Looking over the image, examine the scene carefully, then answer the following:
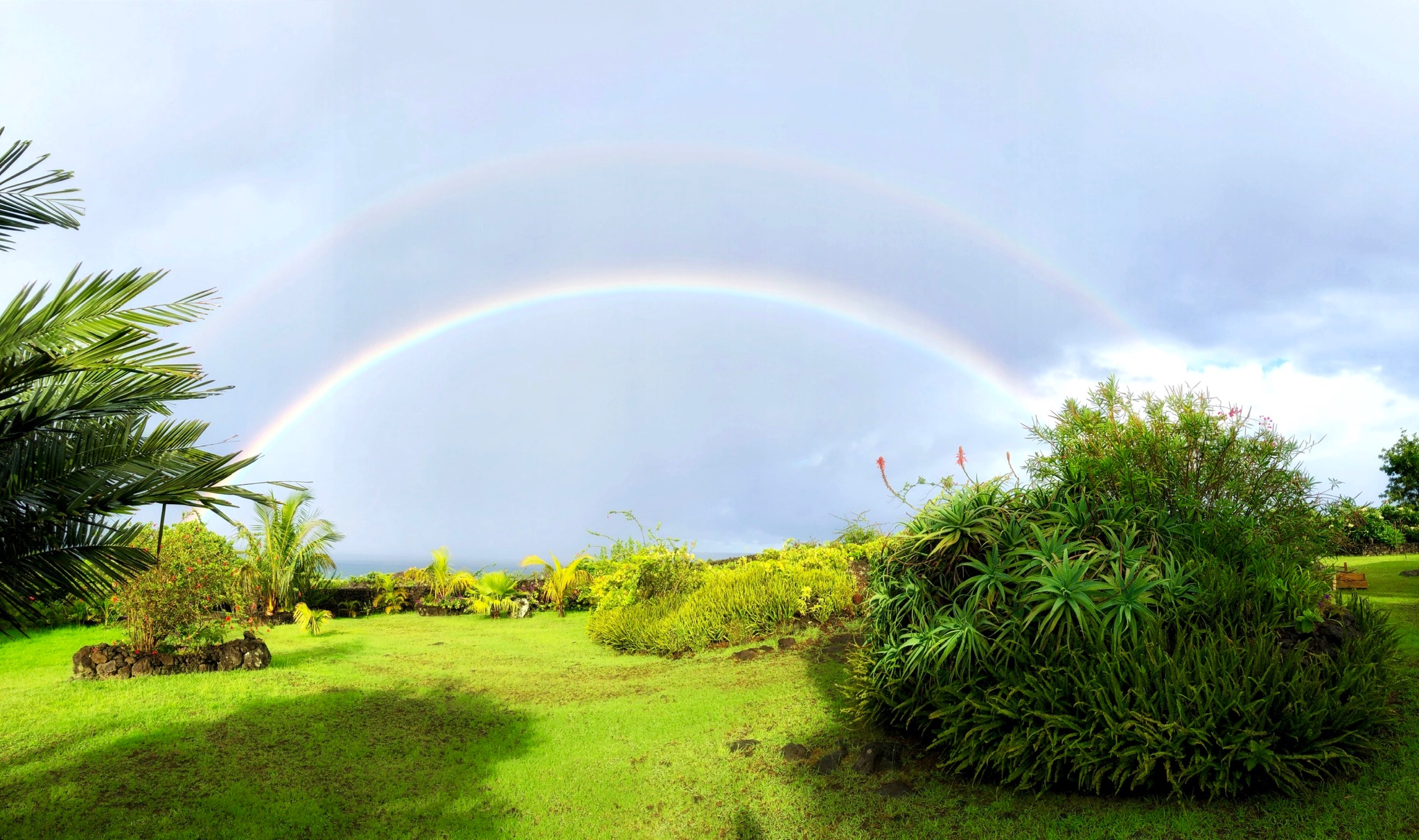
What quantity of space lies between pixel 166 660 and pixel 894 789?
8710 mm

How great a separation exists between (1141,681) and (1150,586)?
32.9 inches

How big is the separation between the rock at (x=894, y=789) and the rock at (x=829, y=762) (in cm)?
51

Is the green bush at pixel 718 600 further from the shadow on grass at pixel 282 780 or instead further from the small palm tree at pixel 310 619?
the small palm tree at pixel 310 619

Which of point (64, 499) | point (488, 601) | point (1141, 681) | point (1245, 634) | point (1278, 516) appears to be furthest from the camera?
point (488, 601)

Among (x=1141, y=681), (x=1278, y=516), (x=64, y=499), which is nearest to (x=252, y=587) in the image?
(x=64, y=499)

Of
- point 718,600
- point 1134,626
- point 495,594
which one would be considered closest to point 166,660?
point 718,600

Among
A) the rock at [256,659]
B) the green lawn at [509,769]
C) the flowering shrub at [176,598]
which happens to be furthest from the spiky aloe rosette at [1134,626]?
the flowering shrub at [176,598]

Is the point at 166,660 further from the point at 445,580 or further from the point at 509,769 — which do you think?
the point at 445,580

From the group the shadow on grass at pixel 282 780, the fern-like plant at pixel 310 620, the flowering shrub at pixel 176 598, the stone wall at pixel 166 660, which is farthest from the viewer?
the fern-like plant at pixel 310 620

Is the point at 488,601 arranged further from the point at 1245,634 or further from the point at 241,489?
the point at 1245,634

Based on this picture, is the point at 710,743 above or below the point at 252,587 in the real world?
below

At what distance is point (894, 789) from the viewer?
5.52 m

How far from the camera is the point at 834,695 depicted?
25.4 ft

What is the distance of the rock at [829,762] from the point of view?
238 inches
